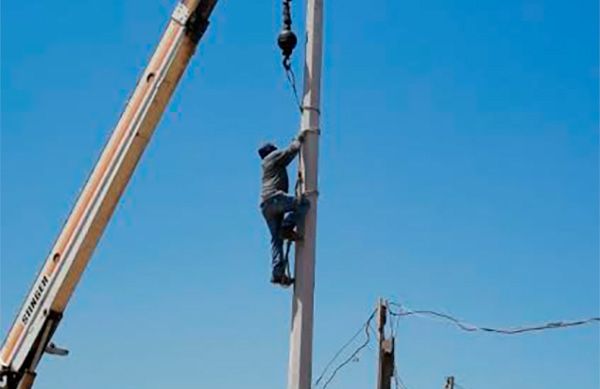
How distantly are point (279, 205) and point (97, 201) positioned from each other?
211 centimetres

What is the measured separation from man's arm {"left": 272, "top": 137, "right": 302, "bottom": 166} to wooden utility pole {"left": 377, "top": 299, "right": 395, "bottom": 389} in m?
3.66

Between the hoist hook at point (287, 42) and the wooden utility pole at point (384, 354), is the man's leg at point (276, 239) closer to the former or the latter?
the hoist hook at point (287, 42)

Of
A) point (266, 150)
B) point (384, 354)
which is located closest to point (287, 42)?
point (266, 150)

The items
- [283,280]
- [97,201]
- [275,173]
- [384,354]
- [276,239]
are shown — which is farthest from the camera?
[384,354]

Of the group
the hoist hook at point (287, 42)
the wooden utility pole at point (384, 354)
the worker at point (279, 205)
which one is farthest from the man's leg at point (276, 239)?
the wooden utility pole at point (384, 354)

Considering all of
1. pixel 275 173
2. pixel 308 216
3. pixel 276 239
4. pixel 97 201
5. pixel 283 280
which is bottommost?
pixel 283 280

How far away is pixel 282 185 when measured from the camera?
6.61m

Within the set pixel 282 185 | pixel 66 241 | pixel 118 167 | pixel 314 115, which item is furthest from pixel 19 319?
pixel 314 115

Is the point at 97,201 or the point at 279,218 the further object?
the point at 97,201

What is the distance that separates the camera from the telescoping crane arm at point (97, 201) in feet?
25.0

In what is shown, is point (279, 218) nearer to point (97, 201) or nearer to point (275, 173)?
point (275, 173)

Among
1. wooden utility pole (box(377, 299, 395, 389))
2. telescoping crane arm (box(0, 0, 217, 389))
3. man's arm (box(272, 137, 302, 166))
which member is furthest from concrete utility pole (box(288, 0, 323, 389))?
wooden utility pole (box(377, 299, 395, 389))

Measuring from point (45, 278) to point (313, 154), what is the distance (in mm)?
2979

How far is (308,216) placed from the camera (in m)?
6.32
